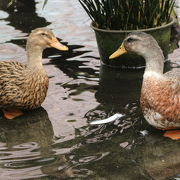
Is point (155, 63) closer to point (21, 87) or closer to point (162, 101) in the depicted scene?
point (162, 101)

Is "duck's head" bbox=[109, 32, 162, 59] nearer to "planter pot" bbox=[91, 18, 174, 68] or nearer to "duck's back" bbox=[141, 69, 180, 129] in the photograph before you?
"duck's back" bbox=[141, 69, 180, 129]

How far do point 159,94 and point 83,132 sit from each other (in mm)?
768

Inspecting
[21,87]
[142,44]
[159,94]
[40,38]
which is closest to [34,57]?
[40,38]

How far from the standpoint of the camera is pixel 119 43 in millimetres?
6523

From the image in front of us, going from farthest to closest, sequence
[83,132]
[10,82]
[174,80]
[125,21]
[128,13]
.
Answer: [125,21], [128,13], [10,82], [83,132], [174,80]

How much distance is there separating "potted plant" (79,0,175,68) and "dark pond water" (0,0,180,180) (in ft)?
0.67

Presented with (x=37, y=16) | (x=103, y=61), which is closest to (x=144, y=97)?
(x=103, y=61)

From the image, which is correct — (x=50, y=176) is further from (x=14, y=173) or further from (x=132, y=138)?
(x=132, y=138)

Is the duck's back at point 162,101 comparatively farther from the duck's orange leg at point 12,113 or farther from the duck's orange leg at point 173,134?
the duck's orange leg at point 12,113

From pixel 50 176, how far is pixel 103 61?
2.67 meters

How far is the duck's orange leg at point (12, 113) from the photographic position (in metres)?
5.52

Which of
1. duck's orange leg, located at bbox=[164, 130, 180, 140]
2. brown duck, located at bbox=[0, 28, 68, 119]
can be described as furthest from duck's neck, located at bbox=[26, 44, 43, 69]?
duck's orange leg, located at bbox=[164, 130, 180, 140]

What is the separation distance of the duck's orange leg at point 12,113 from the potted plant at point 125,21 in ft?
4.91

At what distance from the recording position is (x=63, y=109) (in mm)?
5586
